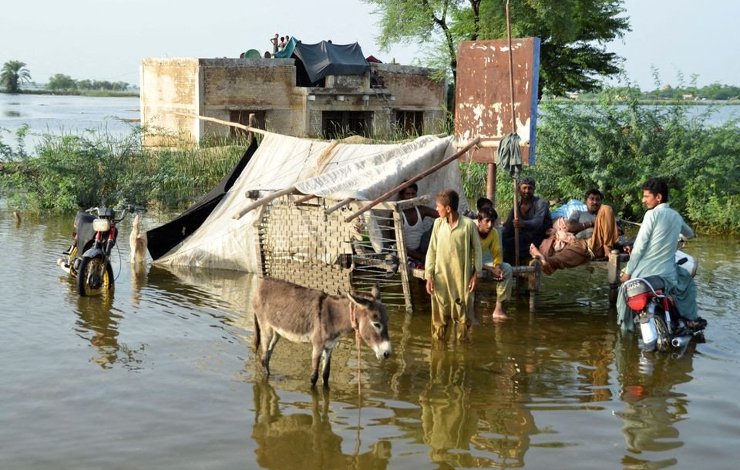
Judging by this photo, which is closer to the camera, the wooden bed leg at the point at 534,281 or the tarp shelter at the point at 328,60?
the wooden bed leg at the point at 534,281

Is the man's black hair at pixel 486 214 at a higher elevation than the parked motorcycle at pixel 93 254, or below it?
higher

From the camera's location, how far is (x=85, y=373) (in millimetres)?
7648

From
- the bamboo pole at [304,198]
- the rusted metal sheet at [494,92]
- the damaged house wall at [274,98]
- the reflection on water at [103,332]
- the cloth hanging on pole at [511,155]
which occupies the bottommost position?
the reflection on water at [103,332]

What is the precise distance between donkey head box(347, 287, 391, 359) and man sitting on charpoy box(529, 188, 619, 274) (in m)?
3.83

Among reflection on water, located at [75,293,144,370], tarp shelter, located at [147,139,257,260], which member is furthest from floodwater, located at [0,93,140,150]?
reflection on water, located at [75,293,144,370]

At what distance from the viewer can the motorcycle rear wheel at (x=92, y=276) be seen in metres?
10.4

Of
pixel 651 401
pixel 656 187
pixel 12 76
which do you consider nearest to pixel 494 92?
pixel 656 187

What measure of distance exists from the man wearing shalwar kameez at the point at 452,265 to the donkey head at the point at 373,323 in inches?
75.2

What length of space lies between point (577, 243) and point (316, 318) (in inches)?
169

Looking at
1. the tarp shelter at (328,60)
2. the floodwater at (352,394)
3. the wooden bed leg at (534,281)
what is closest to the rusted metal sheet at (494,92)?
the wooden bed leg at (534,281)

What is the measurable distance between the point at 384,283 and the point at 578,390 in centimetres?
349

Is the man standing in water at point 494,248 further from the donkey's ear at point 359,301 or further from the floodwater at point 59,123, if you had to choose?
the floodwater at point 59,123

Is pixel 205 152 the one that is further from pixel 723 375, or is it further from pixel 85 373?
pixel 723 375

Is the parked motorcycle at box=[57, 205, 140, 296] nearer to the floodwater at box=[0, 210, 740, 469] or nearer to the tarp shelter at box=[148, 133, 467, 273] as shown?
the floodwater at box=[0, 210, 740, 469]
